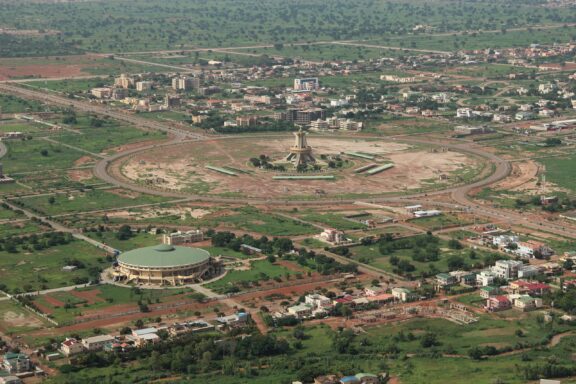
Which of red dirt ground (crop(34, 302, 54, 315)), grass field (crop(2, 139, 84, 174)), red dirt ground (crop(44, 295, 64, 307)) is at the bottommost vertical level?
grass field (crop(2, 139, 84, 174))

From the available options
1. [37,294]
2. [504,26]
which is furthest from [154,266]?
[504,26]

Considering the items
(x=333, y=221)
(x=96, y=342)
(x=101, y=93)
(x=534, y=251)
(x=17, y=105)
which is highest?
(x=534, y=251)

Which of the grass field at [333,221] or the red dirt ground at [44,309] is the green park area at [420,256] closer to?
the grass field at [333,221]

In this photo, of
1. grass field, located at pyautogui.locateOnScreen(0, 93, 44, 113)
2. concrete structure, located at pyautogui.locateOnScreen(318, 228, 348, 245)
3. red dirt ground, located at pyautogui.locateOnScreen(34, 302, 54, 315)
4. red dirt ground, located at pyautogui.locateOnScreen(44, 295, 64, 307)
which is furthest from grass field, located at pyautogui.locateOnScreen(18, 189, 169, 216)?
grass field, located at pyautogui.locateOnScreen(0, 93, 44, 113)

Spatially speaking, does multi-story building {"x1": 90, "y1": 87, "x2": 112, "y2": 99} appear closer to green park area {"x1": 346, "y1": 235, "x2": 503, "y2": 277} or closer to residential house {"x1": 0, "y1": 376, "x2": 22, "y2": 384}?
green park area {"x1": 346, "y1": 235, "x2": 503, "y2": 277}

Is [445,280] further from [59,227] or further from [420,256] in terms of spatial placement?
[59,227]

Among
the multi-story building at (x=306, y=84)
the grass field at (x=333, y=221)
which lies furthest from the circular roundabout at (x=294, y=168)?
the multi-story building at (x=306, y=84)

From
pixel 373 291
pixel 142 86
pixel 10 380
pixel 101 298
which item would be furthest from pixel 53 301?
pixel 142 86
